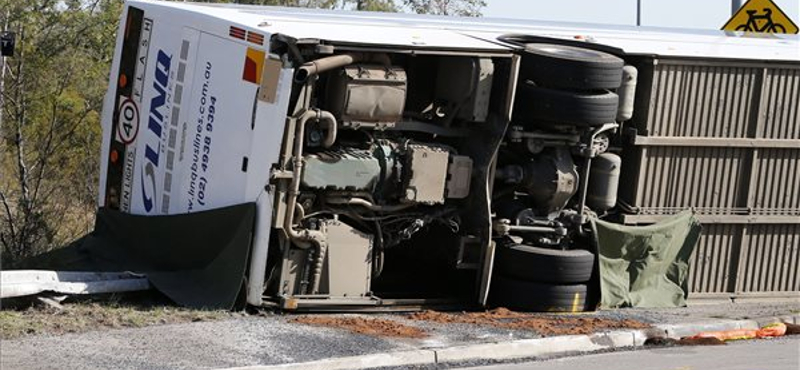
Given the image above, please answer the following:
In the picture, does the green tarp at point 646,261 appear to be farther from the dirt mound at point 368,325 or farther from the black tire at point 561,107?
the dirt mound at point 368,325

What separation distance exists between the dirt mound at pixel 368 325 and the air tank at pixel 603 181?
282 cm

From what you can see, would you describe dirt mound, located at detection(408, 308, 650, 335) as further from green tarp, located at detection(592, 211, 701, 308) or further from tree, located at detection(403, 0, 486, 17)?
tree, located at detection(403, 0, 486, 17)

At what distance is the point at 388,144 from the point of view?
13828 millimetres

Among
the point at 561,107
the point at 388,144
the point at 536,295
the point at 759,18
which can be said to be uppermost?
the point at 759,18

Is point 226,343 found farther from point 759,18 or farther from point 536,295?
point 759,18

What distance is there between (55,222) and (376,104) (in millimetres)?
6043

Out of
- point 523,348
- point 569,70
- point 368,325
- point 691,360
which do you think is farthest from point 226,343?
point 569,70

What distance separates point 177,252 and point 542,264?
3421 millimetres

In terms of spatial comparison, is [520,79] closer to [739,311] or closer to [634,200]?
[634,200]

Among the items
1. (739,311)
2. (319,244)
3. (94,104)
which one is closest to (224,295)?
(319,244)

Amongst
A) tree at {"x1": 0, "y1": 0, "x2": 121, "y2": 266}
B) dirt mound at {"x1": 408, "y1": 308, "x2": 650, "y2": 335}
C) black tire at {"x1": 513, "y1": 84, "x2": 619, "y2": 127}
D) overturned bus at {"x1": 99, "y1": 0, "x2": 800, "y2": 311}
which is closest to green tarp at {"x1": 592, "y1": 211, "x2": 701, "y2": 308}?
overturned bus at {"x1": 99, "y1": 0, "x2": 800, "y2": 311}

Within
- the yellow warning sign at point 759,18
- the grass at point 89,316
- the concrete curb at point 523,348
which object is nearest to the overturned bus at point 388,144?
the grass at point 89,316

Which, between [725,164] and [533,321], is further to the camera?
[725,164]

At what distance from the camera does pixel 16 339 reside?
37.2 ft
